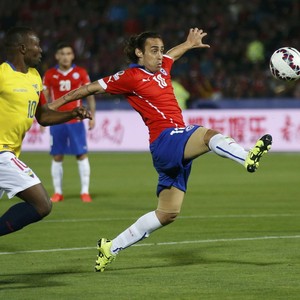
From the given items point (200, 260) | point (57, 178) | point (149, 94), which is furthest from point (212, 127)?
point (149, 94)

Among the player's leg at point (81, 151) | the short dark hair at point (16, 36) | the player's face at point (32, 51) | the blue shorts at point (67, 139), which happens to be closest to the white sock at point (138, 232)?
the player's face at point (32, 51)

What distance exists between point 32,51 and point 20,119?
580 millimetres

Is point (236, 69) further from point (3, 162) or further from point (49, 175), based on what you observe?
point (3, 162)

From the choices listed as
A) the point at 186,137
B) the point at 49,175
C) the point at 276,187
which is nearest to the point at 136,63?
the point at 186,137

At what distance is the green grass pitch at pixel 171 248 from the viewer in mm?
7707

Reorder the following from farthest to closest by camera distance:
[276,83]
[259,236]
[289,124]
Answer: [276,83] < [289,124] < [259,236]

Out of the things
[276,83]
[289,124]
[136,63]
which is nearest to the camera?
[136,63]

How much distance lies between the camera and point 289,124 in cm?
2392

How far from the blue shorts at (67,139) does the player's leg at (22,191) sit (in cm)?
748

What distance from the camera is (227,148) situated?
25.9ft

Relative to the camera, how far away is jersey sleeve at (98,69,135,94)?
28.5 ft

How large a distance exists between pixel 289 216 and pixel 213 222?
1169 mm

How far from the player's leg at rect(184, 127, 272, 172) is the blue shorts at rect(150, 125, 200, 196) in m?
0.08

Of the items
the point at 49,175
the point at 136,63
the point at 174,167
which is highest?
the point at 136,63
